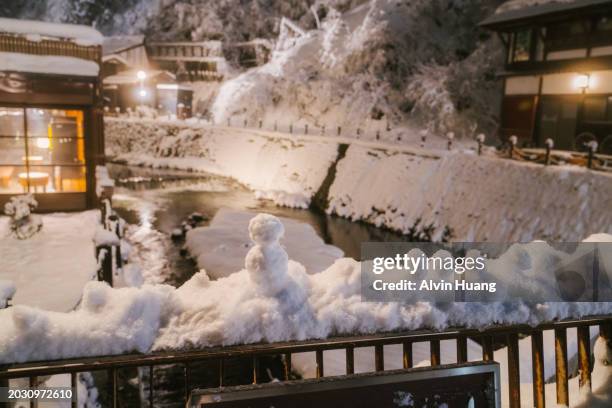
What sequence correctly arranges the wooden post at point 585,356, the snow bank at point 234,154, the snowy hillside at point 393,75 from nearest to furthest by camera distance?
the wooden post at point 585,356
the snow bank at point 234,154
the snowy hillside at point 393,75

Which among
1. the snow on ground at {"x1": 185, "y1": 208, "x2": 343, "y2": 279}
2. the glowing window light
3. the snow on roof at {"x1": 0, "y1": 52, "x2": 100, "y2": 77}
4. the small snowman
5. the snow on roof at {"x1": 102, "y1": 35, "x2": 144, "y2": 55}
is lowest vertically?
the snow on ground at {"x1": 185, "y1": 208, "x2": 343, "y2": 279}

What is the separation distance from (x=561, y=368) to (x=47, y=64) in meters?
14.3

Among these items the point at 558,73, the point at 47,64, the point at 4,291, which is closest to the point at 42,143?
the point at 47,64

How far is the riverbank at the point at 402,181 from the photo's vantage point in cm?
1761

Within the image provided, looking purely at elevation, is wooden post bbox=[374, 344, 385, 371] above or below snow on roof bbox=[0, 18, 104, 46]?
below

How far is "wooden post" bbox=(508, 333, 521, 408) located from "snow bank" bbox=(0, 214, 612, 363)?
16cm

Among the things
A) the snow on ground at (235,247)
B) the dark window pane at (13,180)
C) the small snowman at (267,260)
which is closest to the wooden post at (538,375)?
the small snowman at (267,260)

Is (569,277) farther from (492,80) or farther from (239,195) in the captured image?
(492,80)

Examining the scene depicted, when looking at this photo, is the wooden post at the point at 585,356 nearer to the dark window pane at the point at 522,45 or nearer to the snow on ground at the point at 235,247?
the snow on ground at the point at 235,247

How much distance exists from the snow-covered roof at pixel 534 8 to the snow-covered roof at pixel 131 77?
33.8 m

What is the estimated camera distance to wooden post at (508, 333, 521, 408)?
358cm

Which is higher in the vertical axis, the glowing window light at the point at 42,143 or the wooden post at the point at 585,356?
the glowing window light at the point at 42,143

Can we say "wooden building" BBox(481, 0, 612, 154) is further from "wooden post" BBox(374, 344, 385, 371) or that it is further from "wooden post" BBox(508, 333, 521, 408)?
"wooden post" BBox(374, 344, 385, 371)

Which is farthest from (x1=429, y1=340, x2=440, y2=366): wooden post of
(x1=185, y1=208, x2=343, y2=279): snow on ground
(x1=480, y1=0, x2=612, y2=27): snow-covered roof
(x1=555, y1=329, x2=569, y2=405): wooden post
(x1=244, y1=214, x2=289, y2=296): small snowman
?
(x1=480, y1=0, x2=612, y2=27): snow-covered roof
